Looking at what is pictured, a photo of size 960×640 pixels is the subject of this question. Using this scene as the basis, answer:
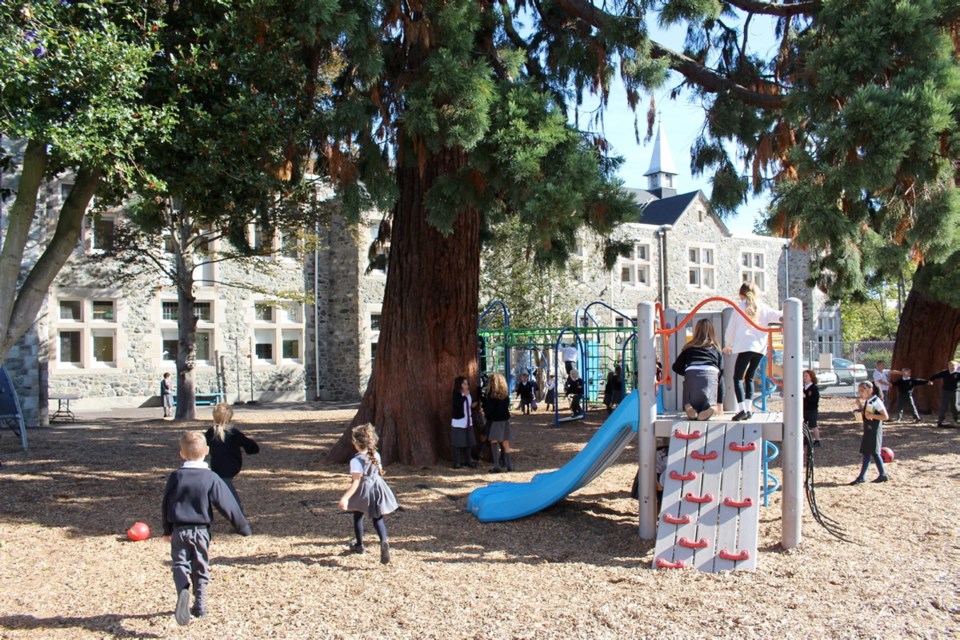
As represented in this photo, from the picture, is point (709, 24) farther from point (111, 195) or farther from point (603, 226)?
point (111, 195)

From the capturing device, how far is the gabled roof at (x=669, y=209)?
123 ft

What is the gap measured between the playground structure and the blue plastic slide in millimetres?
17

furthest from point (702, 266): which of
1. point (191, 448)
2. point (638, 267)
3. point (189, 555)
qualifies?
point (189, 555)

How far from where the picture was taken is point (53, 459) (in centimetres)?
1227

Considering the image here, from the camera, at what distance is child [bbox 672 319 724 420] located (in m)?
6.78

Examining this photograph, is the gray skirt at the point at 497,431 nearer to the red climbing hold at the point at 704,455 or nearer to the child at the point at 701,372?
the child at the point at 701,372

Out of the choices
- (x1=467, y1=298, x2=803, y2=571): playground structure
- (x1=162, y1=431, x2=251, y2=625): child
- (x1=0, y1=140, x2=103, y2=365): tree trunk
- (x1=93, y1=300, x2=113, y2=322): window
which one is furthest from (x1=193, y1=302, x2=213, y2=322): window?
(x1=162, y1=431, x2=251, y2=625): child

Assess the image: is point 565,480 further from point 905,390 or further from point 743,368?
point 905,390

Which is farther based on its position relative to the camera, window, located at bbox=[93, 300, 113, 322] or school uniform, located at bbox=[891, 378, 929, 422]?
window, located at bbox=[93, 300, 113, 322]

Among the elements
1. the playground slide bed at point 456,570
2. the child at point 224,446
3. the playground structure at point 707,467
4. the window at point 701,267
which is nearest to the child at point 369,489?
the playground slide bed at point 456,570

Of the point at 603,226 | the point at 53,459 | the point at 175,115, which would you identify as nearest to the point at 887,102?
the point at 603,226

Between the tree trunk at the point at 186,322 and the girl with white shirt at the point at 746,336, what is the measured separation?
50.8 ft

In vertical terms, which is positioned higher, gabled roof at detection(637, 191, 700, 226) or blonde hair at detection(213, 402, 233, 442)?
gabled roof at detection(637, 191, 700, 226)

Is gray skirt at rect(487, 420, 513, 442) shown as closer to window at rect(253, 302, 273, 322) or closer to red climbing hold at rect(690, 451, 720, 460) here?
red climbing hold at rect(690, 451, 720, 460)
